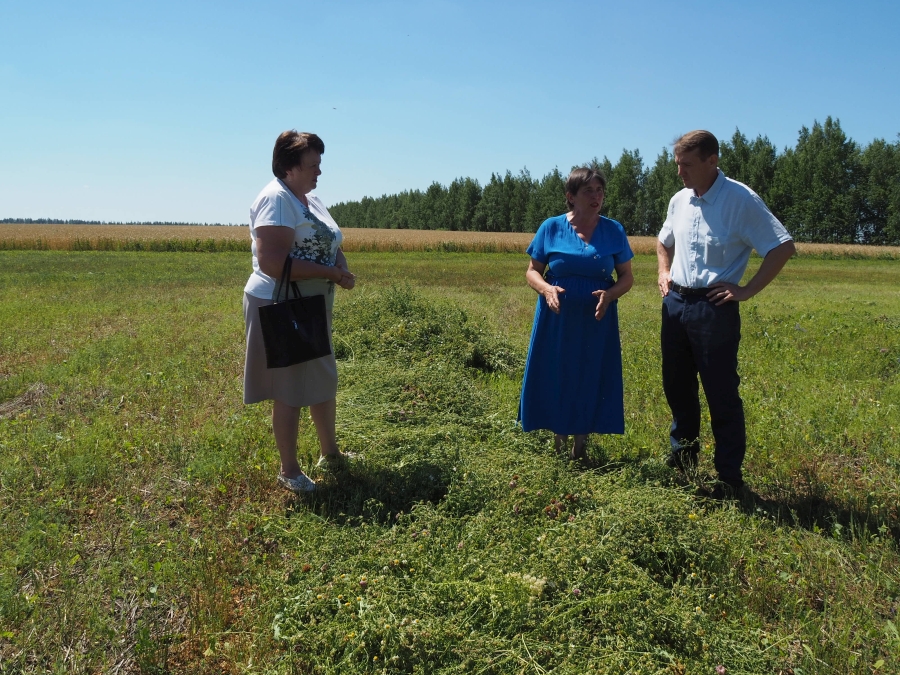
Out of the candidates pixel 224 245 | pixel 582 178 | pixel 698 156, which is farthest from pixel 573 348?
pixel 224 245

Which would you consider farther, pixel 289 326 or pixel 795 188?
pixel 795 188

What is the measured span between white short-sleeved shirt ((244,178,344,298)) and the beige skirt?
0.44 feet

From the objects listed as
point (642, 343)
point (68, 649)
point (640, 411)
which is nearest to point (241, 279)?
point (642, 343)

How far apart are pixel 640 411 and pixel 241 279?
15.2 meters

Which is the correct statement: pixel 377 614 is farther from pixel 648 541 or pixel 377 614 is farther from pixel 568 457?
pixel 568 457

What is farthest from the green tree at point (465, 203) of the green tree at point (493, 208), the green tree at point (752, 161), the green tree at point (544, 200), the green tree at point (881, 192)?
the green tree at point (881, 192)

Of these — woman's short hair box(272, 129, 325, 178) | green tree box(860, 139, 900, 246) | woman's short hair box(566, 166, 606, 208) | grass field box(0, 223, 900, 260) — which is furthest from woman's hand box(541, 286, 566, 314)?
green tree box(860, 139, 900, 246)

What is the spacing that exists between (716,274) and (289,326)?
8.14 feet

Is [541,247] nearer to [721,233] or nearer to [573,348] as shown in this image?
[573,348]

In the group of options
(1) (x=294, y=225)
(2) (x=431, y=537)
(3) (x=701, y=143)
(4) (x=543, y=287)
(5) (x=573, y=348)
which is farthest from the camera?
(5) (x=573, y=348)

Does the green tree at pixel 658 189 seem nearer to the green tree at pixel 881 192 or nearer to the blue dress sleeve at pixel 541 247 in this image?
the green tree at pixel 881 192

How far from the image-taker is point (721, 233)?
3.54 meters

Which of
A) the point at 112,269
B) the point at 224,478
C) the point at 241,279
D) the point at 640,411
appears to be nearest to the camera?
the point at 224,478

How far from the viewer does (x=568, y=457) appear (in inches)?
163
